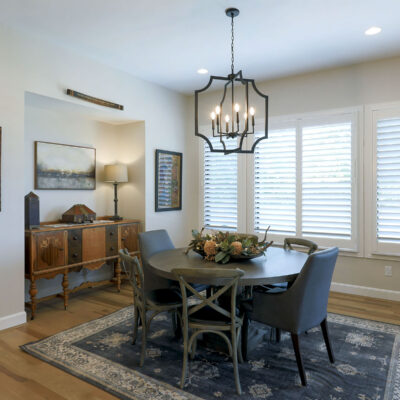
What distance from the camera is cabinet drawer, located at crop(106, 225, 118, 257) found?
4238mm

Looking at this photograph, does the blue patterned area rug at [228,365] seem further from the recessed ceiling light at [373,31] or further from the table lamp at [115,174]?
the recessed ceiling light at [373,31]

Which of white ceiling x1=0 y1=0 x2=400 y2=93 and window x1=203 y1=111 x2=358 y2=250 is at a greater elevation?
white ceiling x1=0 y1=0 x2=400 y2=93

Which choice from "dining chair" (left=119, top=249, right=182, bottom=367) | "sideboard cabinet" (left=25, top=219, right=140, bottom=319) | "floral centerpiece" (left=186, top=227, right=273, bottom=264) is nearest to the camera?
"dining chair" (left=119, top=249, right=182, bottom=367)

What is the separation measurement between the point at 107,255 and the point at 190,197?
5.82 feet

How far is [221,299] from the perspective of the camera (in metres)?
2.97

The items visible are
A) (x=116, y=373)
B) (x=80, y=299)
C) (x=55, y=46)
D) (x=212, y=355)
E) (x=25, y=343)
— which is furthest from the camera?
(x=80, y=299)

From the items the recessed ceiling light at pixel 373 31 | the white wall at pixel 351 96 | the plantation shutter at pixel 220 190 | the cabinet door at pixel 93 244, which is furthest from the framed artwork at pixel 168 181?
the recessed ceiling light at pixel 373 31

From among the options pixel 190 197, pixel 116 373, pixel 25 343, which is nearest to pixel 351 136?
pixel 190 197

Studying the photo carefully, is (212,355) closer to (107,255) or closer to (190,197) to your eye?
(107,255)

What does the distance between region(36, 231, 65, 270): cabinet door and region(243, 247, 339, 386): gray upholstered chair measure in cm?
225

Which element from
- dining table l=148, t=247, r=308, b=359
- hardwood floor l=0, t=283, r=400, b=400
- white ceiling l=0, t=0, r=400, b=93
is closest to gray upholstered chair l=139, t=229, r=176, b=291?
dining table l=148, t=247, r=308, b=359

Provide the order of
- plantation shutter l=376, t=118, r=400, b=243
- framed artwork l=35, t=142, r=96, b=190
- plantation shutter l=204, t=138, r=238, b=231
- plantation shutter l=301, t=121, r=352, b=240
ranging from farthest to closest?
1. plantation shutter l=204, t=138, r=238, b=231
2. plantation shutter l=301, t=121, r=352, b=240
3. framed artwork l=35, t=142, r=96, b=190
4. plantation shutter l=376, t=118, r=400, b=243

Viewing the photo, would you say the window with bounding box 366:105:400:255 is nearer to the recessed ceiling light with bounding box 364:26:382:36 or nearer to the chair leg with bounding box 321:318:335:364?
the recessed ceiling light with bounding box 364:26:382:36

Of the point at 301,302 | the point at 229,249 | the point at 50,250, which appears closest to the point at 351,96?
the point at 229,249
